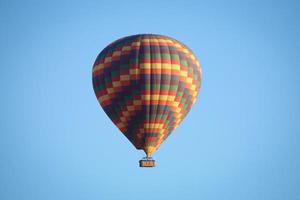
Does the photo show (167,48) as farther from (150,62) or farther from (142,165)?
(142,165)

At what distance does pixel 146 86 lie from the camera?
61125 millimetres

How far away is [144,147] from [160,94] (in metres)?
3.77

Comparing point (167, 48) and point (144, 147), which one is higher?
point (167, 48)

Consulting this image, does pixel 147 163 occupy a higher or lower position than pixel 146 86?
lower

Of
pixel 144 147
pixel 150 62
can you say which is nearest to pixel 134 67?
pixel 150 62

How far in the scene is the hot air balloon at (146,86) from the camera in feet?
201

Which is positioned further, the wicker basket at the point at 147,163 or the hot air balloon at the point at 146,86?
the hot air balloon at the point at 146,86

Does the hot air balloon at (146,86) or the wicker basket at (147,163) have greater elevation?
the hot air balloon at (146,86)

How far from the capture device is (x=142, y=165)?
60.9 meters

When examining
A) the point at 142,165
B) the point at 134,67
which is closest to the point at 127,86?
the point at 134,67

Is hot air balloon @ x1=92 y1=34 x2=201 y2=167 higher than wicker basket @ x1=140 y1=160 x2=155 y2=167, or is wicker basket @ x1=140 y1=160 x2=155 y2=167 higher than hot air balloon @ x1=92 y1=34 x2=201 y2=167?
hot air balloon @ x1=92 y1=34 x2=201 y2=167

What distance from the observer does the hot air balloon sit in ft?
201

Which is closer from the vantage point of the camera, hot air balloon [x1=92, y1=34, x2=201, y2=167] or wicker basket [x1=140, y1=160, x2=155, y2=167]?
wicker basket [x1=140, y1=160, x2=155, y2=167]

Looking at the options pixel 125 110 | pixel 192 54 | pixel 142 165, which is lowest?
pixel 142 165
